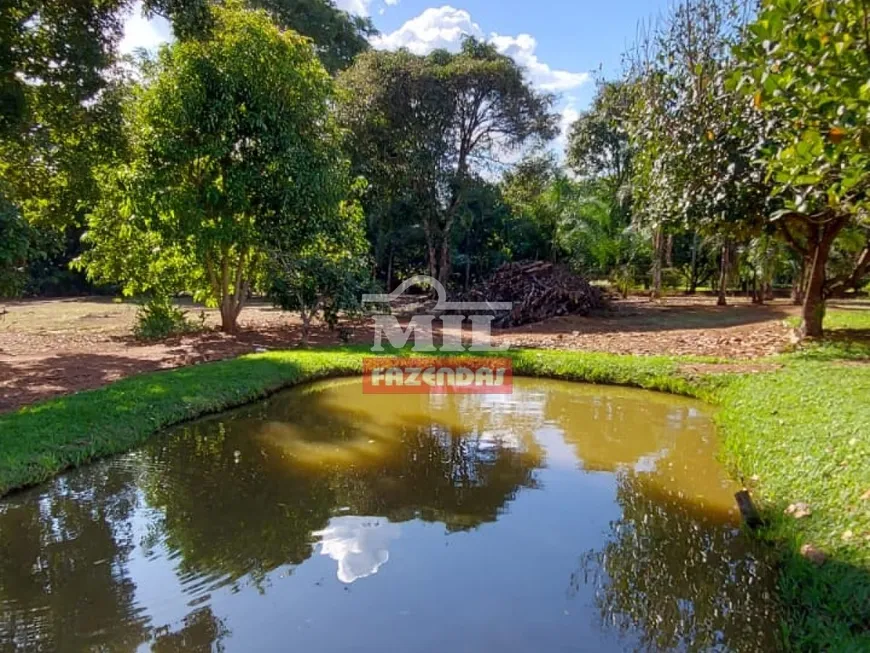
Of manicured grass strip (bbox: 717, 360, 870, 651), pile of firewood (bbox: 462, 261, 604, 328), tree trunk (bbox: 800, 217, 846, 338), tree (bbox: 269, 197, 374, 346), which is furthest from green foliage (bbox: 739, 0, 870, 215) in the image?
pile of firewood (bbox: 462, 261, 604, 328)

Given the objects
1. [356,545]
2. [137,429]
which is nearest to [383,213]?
[137,429]

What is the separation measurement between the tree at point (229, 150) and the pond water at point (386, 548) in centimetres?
470

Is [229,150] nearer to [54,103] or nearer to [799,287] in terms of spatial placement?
[54,103]

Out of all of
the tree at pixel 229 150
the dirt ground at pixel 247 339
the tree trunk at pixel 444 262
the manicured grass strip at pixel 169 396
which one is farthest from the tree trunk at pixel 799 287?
the tree at pixel 229 150

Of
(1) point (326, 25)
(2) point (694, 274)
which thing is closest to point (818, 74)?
(2) point (694, 274)

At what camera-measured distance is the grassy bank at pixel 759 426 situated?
9.71 ft

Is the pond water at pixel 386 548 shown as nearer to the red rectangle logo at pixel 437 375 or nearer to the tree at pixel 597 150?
the red rectangle logo at pixel 437 375

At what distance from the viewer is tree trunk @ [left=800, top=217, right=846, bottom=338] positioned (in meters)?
8.99

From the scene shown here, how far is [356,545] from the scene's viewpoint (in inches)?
144

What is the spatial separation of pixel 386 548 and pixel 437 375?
5387 mm

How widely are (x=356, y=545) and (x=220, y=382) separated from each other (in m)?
4.10

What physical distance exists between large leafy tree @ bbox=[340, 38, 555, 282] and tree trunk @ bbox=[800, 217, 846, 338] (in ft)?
30.7

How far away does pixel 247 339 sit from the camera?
1102 centimetres

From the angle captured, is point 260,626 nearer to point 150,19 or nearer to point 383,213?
point 150,19
